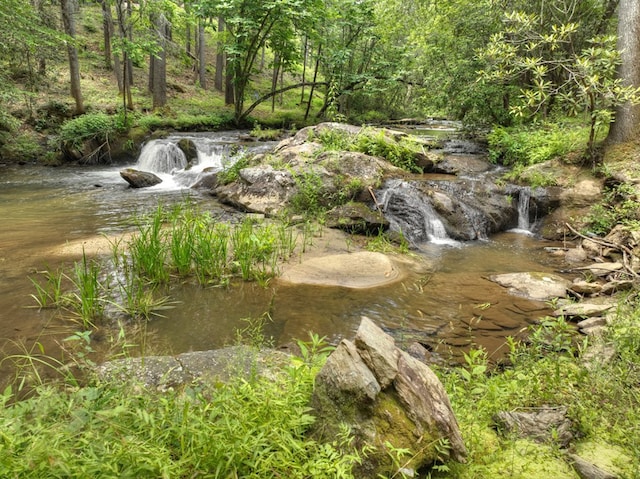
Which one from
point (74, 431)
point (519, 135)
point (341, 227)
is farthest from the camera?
point (519, 135)

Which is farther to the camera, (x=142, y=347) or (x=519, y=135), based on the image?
(x=519, y=135)

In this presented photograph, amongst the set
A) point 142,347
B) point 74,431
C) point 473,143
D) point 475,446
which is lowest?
point 142,347

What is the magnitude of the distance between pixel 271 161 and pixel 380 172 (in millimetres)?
2825

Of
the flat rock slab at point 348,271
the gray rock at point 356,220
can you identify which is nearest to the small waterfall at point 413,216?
the gray rock at point 356,220

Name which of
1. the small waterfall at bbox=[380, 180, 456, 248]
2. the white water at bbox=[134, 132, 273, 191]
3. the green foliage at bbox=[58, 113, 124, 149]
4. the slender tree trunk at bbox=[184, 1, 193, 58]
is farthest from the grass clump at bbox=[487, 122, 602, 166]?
the green foliage at bbox=[58, 113, 124, 149]

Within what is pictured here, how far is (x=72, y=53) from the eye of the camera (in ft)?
47.7

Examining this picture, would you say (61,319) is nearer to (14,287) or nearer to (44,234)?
(14,287)

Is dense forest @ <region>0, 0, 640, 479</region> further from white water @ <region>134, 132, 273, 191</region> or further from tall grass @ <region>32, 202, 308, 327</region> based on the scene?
white water @ <region>134, 132, 273, 191</region>

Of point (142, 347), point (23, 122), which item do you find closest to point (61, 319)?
point (142, 347)

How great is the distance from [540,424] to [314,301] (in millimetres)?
2888

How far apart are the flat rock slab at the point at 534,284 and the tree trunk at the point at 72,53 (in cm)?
1501

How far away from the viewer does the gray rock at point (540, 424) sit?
2248 mm

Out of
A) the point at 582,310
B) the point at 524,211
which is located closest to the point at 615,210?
the point at 524,211

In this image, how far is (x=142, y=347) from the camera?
11.7ft
